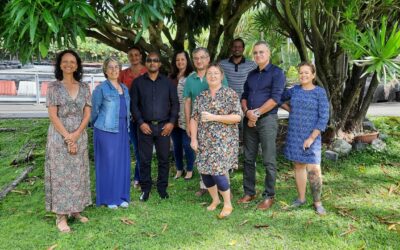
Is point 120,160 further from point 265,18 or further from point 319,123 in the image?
point 265,18

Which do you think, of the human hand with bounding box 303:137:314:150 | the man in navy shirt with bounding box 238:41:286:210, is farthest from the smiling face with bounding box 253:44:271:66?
the human hand with bounding box 303:137:314:150

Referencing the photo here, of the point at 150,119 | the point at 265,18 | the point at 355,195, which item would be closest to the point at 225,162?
the point at 150,119

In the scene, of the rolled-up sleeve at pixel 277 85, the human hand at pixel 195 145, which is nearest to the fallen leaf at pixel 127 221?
the human hand at pixel 195 145

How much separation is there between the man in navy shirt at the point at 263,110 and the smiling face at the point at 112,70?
1395 millimetres

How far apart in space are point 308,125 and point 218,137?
0.92m

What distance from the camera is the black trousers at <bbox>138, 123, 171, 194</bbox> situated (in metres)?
4.47

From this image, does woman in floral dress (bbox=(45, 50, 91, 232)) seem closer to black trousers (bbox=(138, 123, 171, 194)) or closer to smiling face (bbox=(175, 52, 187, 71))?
black trousers (bbox=(138, 123, 171, 194))

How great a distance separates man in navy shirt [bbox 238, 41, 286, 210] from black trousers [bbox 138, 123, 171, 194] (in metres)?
0.92

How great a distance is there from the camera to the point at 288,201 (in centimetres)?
461

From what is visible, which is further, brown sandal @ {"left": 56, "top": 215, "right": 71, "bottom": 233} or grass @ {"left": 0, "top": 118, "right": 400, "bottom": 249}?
brown sandal @ {"left": 56, "top": 215, "right": 71, "bottom": 233}

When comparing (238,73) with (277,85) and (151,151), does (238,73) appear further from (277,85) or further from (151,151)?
(151,151)

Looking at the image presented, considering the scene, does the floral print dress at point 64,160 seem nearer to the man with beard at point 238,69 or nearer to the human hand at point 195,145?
the human hand at point 195,145

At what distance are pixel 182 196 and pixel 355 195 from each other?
2.07 meters

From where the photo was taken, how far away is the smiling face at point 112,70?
13.9 feet
